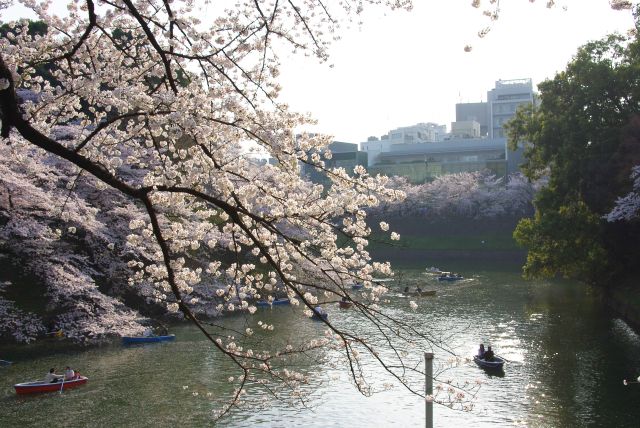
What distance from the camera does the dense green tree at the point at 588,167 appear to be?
2297 centimetres

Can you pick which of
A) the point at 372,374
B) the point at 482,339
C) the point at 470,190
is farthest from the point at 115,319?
the point at 470,190

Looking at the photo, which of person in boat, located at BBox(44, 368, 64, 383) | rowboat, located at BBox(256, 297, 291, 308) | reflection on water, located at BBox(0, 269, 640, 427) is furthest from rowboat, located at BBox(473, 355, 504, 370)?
rowboat, located at BBox(256, 297, 291, 308)

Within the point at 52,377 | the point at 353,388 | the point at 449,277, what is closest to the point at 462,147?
the point at 449,277

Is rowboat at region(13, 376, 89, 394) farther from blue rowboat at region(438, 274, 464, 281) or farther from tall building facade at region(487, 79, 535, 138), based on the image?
tall building facade at region(487, 79, 535, 138)

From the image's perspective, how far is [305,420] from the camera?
12.8 meters

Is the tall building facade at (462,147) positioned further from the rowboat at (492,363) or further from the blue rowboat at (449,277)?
the rowboat at (492,363)

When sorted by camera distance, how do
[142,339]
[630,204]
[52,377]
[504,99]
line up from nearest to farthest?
[52,377] → [142,339] → [630,204] → [504,99]

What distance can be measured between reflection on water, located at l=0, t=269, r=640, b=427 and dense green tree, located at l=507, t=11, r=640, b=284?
2198 mm

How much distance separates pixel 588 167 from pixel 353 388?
1309 centimetres

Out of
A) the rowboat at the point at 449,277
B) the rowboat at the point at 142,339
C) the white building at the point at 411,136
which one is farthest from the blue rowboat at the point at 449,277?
the white building at the point at 411,136

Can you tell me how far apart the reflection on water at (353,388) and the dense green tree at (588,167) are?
220cm

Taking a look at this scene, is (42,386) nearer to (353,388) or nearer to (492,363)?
(353,388)

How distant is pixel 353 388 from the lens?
49.6 ft

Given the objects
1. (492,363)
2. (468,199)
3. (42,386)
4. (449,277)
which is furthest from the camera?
(468,199)
